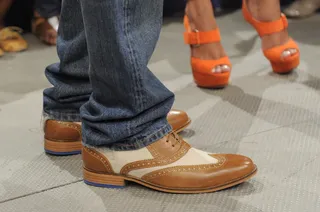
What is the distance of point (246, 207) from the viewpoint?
85 centimetres

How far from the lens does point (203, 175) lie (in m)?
0.87

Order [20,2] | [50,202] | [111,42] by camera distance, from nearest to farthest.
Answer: [111,42]
[50,202]
[20,2]

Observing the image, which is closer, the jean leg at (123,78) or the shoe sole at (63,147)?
the jean leg at (123,78)

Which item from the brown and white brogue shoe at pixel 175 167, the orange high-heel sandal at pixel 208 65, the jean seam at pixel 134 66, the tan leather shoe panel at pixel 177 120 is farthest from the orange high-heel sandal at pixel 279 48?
the jean seam at pixel 134 66

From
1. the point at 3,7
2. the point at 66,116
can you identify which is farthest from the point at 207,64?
the point at 3,7

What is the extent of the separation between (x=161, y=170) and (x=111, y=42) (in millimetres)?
237

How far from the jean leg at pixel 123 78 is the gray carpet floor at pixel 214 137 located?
0.37 ft

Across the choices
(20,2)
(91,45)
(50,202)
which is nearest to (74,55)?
(91,45)

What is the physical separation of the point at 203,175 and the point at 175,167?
0.05 metres

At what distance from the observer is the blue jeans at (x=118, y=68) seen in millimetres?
778

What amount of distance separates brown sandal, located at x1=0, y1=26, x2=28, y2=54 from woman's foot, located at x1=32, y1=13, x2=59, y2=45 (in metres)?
0.08

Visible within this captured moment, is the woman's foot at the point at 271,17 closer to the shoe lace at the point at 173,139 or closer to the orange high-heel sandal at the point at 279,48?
the orange high-heel sandal at the point at 279,48

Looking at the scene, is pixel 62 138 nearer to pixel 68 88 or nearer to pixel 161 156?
pixel 68 88

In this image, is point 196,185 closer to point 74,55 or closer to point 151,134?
point 151,134
